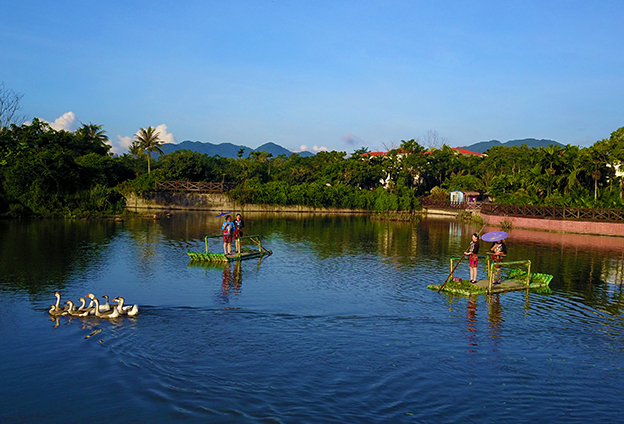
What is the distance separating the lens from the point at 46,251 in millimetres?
25000

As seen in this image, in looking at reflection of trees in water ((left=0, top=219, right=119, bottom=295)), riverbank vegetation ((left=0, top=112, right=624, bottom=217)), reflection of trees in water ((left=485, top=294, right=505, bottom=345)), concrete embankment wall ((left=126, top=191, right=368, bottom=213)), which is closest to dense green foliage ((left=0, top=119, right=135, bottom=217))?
riverbank vegetation ((left=0, top=112, right=624, bottom=217))

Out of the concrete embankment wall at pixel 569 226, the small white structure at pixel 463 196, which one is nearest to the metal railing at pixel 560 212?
the concrete embankment wall at pixel 569 226

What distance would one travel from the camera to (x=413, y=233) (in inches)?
1751

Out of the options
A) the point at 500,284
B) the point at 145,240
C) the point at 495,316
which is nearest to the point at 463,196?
the point at 145,240

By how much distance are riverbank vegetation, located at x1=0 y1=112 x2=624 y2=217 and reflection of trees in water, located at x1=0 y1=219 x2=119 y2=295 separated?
660 centimetres

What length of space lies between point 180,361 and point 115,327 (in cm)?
302

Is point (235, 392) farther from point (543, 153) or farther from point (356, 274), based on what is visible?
point (543, 153)

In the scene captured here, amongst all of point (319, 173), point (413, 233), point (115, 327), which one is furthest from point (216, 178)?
point (115, 327)

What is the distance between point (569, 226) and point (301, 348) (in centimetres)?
3984

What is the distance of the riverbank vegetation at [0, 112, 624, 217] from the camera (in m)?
45.6

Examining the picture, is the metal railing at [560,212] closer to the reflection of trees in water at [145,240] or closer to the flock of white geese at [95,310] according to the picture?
the reflection of trees in water at [145,240]

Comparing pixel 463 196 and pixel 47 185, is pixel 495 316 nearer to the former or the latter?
pixel 47 185

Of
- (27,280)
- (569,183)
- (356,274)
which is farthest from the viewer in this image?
(569,183)

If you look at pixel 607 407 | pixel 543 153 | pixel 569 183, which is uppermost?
pixel 543 153
